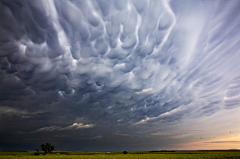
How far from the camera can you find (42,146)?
139 m
